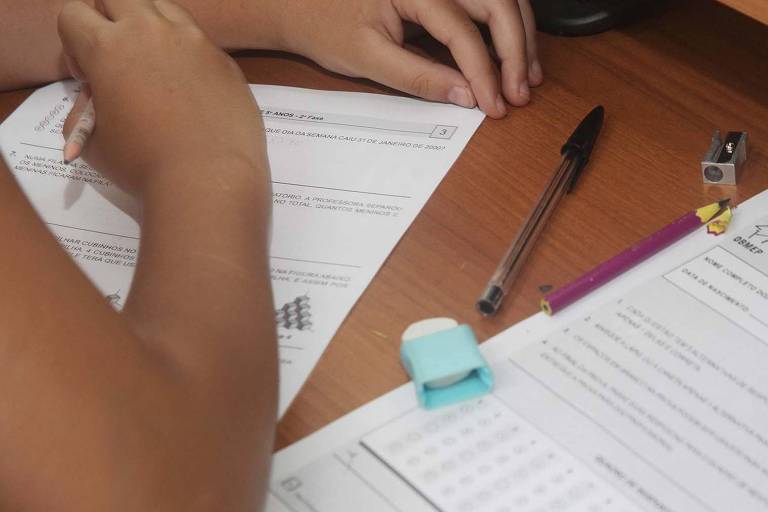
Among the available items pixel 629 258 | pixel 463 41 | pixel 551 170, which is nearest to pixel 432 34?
pixel 463 41

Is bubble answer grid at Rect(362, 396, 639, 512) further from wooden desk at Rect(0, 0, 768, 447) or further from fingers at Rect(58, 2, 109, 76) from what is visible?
fingers at Rect(58, 2, 109, 76)

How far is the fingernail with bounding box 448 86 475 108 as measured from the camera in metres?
0.74

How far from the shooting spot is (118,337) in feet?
1.57

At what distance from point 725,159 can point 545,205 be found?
0.14 meters

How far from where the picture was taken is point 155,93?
2.19ft

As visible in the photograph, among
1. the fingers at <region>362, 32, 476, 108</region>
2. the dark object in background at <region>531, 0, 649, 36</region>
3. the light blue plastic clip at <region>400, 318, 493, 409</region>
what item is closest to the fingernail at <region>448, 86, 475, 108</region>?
the fingers at <region>362, 32, 476, 108</region>

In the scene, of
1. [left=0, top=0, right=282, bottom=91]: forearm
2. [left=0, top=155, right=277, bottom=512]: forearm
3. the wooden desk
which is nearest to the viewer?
[left=0, top=155, right=277, bottom=512]: forearm

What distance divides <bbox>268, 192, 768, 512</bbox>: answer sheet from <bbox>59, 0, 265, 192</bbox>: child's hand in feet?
0.71

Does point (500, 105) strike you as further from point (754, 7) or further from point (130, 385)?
point (130, 385)

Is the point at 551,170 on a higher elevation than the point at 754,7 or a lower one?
lower

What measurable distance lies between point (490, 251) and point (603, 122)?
17 centimetres

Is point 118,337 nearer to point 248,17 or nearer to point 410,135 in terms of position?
point 410,135

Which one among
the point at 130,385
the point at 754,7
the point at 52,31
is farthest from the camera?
the point at 52,31

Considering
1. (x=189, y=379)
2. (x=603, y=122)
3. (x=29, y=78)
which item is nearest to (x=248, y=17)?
(x=29, y=78)
